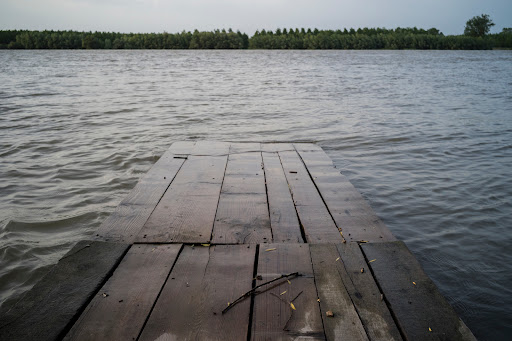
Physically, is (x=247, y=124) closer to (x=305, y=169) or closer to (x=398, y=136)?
(x=398, y=136)

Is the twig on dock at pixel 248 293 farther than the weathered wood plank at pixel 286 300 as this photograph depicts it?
Yes

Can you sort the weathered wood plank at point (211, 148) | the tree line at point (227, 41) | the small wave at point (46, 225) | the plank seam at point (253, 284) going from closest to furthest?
the plank seam at point (253, 284), the small wave at point (46, 225), the weathered wood plank at point (211, 148), the tree line at point (227, 41)

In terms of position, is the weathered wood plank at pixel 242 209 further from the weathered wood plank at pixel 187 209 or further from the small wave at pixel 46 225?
the small wave at pixel 46 225

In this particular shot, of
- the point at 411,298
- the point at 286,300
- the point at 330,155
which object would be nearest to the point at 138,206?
the point at 286,300

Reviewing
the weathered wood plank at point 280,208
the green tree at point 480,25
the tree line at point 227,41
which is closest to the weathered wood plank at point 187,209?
the weathered wood plank at point 280,208

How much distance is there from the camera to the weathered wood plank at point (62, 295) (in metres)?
1.60

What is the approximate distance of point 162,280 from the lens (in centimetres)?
196

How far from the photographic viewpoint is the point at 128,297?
1.82m

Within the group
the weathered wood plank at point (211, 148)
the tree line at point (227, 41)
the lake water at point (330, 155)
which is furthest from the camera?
the tree line at point (227, 41)

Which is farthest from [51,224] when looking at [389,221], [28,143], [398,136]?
[398,136]

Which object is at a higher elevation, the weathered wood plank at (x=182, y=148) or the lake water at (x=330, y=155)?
the weathered wood plank at (x=182, y=148)

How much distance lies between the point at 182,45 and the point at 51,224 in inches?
3495

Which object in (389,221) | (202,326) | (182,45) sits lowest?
(389,221)

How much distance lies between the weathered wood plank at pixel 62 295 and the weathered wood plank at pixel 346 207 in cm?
150
